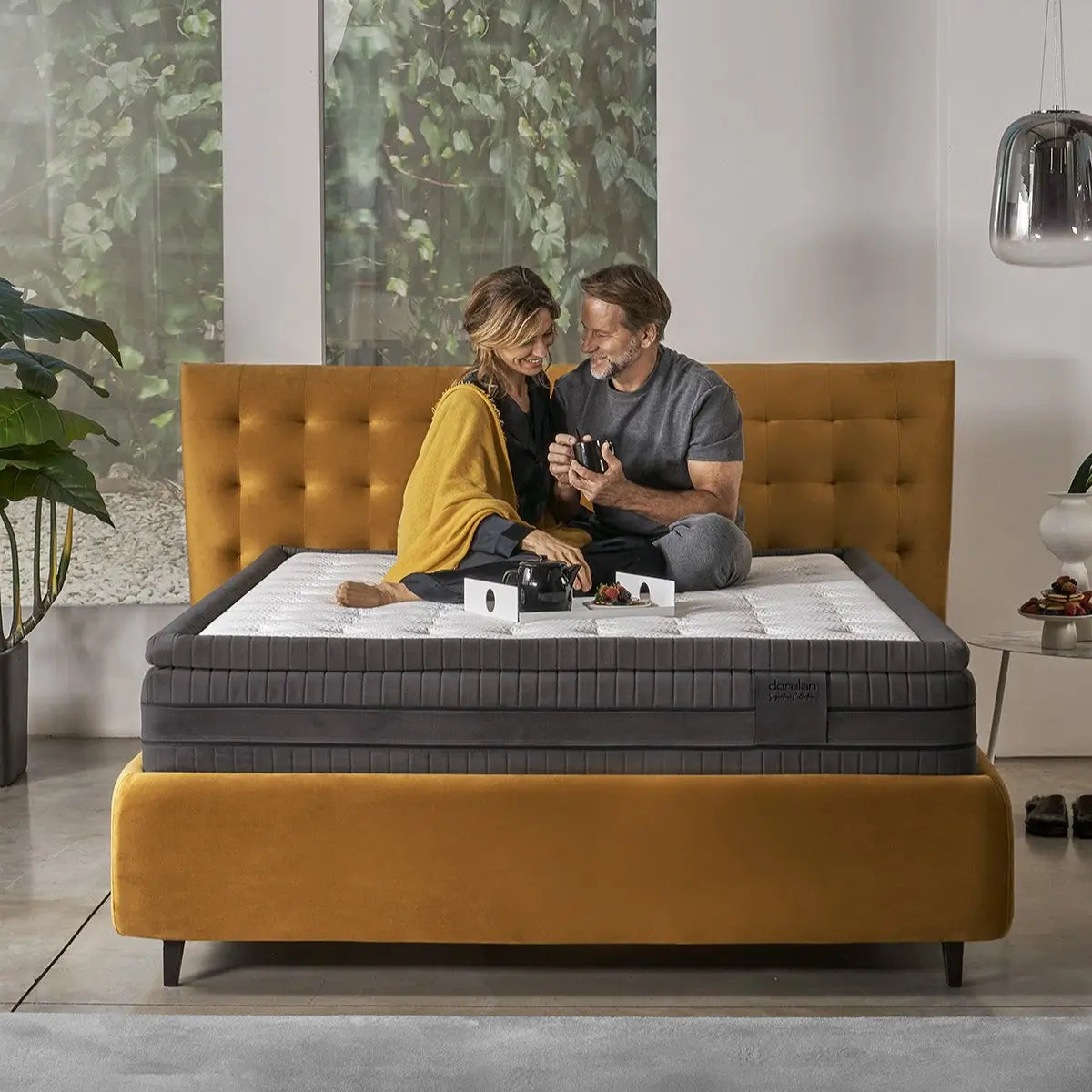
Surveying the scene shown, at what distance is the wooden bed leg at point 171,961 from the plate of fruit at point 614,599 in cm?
93

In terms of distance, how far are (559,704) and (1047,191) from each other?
5.29 ft

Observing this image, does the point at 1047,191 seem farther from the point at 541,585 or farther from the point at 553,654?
the point at 553,654

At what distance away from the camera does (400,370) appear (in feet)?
12.4

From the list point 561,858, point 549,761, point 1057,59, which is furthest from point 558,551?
point 1057,59

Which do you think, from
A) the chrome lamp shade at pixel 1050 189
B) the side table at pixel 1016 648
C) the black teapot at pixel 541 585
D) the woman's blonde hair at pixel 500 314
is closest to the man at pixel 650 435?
the woman's blonde hair at pixel 500 314

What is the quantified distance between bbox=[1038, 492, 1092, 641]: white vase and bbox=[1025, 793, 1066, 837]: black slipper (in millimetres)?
497

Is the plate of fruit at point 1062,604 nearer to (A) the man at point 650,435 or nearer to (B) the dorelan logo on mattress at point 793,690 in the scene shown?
(A) the man at point 650,435

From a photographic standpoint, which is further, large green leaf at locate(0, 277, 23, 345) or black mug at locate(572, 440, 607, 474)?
large green leaf at locate(0, 277, 23, 345)

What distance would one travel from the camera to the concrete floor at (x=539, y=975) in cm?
235

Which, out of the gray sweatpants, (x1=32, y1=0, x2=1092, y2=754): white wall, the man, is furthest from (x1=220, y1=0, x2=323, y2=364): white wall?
the gray sweatpants

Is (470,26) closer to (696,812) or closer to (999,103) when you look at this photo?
(999,103)

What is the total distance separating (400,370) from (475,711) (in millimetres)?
1588

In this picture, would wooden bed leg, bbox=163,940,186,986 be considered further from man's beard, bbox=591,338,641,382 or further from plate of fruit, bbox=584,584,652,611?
man's beard, bbox=591,338,641,382

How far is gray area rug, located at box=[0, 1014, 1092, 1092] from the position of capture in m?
0.92
